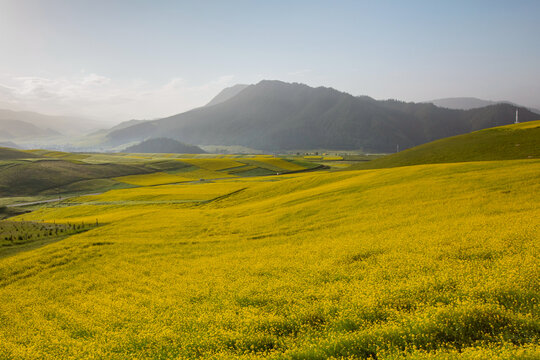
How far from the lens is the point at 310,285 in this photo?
1194 cm

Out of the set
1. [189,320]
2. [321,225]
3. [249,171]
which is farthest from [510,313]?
[249,171]

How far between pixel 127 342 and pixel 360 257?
11655mm

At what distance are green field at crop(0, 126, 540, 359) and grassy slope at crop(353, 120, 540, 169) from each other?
23116mm

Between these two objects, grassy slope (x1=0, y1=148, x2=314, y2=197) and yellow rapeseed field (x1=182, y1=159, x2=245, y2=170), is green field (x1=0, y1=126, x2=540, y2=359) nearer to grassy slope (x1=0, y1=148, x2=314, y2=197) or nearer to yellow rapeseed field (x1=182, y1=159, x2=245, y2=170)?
grassy slope (x1=0, y1=148, x2=314, y2=197)

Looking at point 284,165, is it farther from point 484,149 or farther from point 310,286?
point 310,286

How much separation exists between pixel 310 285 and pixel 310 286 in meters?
0.10

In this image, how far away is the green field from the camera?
294 inches

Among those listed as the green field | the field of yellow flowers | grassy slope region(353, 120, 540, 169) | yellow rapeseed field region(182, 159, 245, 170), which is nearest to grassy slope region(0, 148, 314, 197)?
yellow rapeseed field region(182, 159, 245, 170)

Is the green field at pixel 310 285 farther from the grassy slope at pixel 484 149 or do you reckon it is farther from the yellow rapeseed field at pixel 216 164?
the yellow rapeseed field at pixel 216 164

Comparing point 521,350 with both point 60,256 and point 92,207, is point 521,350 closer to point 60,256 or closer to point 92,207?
point 60,256

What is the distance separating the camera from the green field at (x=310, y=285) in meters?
7.47

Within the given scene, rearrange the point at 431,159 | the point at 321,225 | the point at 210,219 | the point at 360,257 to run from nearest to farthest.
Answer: the point at 360,257, the point at 321,225, the point at 210,219, the point at 431,159

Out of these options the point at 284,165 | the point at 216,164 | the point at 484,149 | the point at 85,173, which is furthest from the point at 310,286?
the point at 284,165

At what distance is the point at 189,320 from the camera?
10406mm
